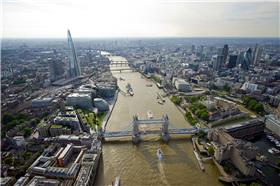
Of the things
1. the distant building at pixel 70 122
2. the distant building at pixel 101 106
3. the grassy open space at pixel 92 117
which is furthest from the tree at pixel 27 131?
the distant building at pixel 101 106

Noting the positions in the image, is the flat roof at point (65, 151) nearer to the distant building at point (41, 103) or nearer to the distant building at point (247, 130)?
the distant building at point (41, 103)

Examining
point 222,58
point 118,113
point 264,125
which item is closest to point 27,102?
point 118,113

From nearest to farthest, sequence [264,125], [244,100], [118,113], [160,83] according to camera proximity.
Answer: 1. [264,125]
2. [118,113]
3. [244,100]
4. [160,83]

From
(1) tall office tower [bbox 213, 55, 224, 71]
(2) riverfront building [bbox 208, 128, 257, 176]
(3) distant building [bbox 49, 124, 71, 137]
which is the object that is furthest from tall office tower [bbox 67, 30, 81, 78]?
(1) tall office tower [bbox 213, 55, 224, 71]

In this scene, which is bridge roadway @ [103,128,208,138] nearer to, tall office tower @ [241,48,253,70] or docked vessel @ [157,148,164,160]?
docked vessel @ [157,148,164,160]

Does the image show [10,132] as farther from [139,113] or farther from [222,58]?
[222,58]

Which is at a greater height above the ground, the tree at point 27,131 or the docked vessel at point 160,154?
the tree at point 27,131

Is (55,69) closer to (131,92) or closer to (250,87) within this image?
(131,92)
